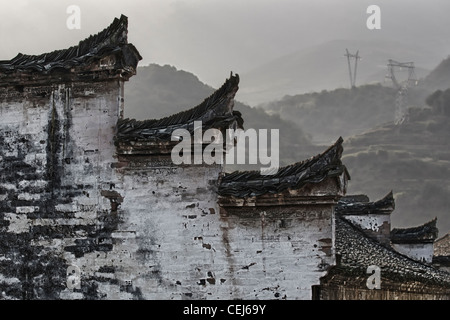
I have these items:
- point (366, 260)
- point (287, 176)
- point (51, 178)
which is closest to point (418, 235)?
point (366, 260)

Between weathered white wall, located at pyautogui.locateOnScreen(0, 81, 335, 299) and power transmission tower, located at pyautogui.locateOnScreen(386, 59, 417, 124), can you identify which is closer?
weathered white wall, located at pyautogui.locateOnScreen(0, 81, 335, 299)

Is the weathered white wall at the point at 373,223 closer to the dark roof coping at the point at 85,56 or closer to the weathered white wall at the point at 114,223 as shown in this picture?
the weathered white wall at the point at 114,223

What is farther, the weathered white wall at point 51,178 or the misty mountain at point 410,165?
the misty mountain at point 410,165

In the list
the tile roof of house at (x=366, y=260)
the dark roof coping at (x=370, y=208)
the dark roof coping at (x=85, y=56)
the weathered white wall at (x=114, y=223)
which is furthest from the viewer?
the dark roof coping at (x=370, y=208)

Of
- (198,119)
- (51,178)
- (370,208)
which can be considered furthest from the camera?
(370,208)

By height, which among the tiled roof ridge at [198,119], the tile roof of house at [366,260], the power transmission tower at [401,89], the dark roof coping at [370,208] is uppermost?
the power transmission tower at [401,89]

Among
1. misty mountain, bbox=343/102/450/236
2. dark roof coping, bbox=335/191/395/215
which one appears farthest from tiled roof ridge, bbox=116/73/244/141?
misty mountain, bbox=343/102/450/236

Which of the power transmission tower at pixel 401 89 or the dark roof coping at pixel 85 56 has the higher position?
the power transmission tower at pixel 401 89

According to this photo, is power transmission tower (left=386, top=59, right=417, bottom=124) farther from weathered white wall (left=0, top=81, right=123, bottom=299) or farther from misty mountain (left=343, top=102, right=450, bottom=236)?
weathered white wall (left=0, top=81, right=123, bottom=299)

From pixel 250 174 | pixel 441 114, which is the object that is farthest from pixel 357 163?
pixel 250 174

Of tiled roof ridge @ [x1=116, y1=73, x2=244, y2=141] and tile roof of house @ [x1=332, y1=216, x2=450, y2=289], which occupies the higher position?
tiled roof ridge @ [x1=116, y1=73, x2=244, y2=141]

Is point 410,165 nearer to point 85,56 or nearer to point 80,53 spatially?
point 80,53

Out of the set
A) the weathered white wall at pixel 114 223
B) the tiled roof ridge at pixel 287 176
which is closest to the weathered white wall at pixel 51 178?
the weathered white wall at pixel 114 223

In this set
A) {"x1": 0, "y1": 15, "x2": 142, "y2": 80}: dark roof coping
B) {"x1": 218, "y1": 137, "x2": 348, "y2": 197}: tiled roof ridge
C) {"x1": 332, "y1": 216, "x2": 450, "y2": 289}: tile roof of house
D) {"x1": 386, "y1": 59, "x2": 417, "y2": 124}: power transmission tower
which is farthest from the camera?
{"x1": 386, "y1": 59, "x2": 417, "y2": 124}: power transmission tower
